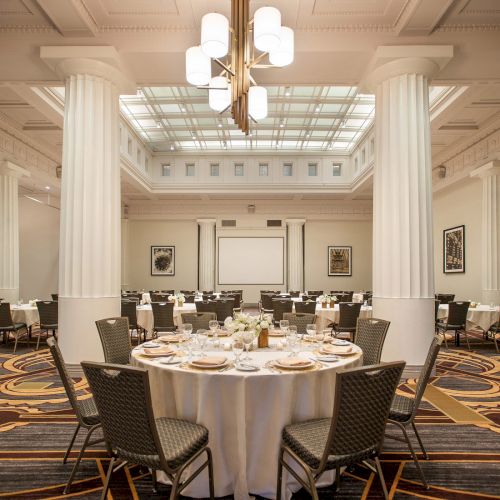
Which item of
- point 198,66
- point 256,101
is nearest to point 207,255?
point 256,101

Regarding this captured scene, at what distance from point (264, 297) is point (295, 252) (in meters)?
5.87

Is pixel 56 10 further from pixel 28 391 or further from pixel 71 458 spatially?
pixel 71 458

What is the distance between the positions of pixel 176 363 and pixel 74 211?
135 inches

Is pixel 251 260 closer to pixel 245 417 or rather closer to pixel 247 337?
pixel 247 337

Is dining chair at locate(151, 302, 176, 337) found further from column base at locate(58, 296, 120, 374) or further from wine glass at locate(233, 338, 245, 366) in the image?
wine glass at locate(233, 338, 245, 366)

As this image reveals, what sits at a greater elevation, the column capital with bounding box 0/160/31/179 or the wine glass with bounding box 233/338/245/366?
the column capital with bounding box 0/160/31/179

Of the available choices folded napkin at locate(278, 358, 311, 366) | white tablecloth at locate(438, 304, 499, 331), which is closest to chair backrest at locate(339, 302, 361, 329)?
white tablecloth at locate(438, 304, 499, 331)

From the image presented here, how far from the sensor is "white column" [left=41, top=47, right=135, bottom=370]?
5.39m

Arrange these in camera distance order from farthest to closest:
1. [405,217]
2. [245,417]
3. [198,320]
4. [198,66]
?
1. [405,217]
2. [198,320]
3. [198,66]
4. [245,417]

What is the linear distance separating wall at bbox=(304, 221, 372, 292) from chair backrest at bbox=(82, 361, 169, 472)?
1416 centimetres

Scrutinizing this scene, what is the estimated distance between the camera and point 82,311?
538 cm

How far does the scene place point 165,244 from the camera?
16125mm

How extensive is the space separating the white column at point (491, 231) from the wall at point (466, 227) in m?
0.60

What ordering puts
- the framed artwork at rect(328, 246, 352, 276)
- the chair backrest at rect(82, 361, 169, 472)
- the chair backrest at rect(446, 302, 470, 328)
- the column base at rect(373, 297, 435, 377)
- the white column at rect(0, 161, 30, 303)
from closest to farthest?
the chair backrest at rect(82, 361, 169, 472), the column base at rect(373, 297, 435, 377), the chair backrest at rect(446, 302, 470, 328), the white column at rect(0, 161, 30, 303), the framed artwork at rect(328, 246, 352, 276)
